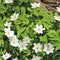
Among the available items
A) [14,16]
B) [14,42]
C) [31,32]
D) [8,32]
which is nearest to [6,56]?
[14,42]

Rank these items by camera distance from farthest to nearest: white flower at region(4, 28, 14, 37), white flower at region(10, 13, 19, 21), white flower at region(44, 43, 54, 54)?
white flower at region(10, 13, 19, 21), white flower at region(4, 28, 14, 37), white flower at region(44, 43, 54, 54)

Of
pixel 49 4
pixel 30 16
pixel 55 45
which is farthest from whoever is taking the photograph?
pixel 49 4

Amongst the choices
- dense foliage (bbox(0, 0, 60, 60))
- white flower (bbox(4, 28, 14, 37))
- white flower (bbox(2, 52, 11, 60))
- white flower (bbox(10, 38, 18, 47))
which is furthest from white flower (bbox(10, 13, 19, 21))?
white flower (bbox(2, 52, 11, 60))

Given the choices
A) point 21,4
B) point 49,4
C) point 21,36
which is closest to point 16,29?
point 21,36

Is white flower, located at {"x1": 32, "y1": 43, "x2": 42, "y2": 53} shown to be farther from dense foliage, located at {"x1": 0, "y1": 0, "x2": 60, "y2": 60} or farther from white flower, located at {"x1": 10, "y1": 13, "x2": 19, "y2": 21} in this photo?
white flower, located at {"x1": 10, "y1": 13, "x2": 19, "y2": 21}

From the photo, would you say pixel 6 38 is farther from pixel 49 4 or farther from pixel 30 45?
pixel 49 4

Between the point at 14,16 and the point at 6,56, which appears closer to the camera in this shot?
the point at 6,56

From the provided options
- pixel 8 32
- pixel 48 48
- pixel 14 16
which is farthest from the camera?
pixel 14 16

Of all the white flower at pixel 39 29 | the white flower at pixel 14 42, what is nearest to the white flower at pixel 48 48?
the white flower at pixel 39 29

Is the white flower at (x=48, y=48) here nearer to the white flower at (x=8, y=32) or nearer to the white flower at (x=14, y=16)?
the white flower at (x=8, y=32)

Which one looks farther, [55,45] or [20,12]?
[20,12]

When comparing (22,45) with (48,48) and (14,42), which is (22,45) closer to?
(14,42)
